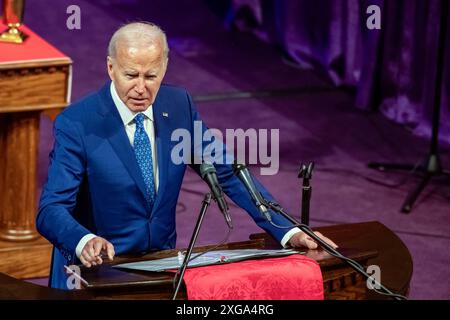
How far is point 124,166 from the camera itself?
12.5 feet

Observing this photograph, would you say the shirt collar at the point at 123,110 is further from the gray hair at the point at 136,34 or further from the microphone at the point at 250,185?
the microphone at the point at 250,185

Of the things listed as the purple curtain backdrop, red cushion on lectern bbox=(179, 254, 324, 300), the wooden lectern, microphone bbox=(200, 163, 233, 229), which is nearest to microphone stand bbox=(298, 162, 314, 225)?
red cushion on lectern bbox=(179, 254, 324, 300)

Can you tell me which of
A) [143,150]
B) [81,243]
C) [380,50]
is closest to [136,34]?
[143,150]

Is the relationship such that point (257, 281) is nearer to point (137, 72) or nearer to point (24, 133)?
point (137, 72)

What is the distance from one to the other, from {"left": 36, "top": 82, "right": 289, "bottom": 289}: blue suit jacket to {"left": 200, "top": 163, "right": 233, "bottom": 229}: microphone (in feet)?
2.17

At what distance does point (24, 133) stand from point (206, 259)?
8.56ft

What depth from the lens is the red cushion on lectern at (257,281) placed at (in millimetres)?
3150

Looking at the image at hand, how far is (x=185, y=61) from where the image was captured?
9.88 m

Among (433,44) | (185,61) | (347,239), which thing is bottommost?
(185,61)

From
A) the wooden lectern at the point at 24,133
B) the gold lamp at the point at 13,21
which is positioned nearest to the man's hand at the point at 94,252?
the wooden lectern at the point at 24,133

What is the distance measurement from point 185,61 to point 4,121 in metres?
4.35

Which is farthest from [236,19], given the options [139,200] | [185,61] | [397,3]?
[139,200]

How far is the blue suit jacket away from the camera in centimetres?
366
